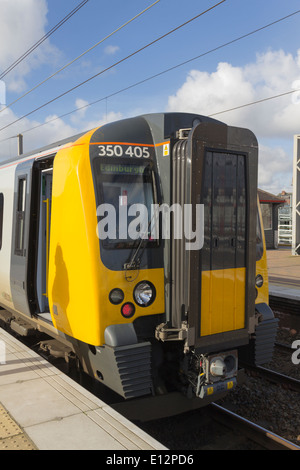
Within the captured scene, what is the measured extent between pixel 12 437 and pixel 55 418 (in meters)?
0.48

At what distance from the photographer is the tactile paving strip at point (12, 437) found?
363 cm

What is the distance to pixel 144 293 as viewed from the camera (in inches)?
187

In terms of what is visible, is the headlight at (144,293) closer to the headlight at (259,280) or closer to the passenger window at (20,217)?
the headlight at (259,280)

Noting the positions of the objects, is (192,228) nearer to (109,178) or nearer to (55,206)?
(109,178)

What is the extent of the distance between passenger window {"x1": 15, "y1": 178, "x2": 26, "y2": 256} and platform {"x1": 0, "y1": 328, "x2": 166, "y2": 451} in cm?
184

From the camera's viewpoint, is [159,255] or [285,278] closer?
[159,255]

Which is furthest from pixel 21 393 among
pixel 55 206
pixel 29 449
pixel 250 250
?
pixel 250 250

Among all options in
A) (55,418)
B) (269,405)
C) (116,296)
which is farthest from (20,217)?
(269,405)

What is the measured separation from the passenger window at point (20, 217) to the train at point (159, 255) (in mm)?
1475

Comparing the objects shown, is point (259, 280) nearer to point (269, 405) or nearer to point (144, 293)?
point (144, 293)

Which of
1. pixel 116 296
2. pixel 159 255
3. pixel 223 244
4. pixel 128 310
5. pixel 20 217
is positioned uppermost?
pixel 20 217

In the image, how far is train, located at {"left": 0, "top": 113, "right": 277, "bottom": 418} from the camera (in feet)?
14.7

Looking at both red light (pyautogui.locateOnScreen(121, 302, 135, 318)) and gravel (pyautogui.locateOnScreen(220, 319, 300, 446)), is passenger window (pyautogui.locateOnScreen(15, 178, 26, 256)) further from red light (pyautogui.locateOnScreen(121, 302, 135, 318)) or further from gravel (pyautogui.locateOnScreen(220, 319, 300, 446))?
gravel (pyautogui.locateOnScreen(220, 319, 300, 446))

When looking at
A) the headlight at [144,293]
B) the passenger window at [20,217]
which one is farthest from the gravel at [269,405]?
the passenger window at [20,217]
